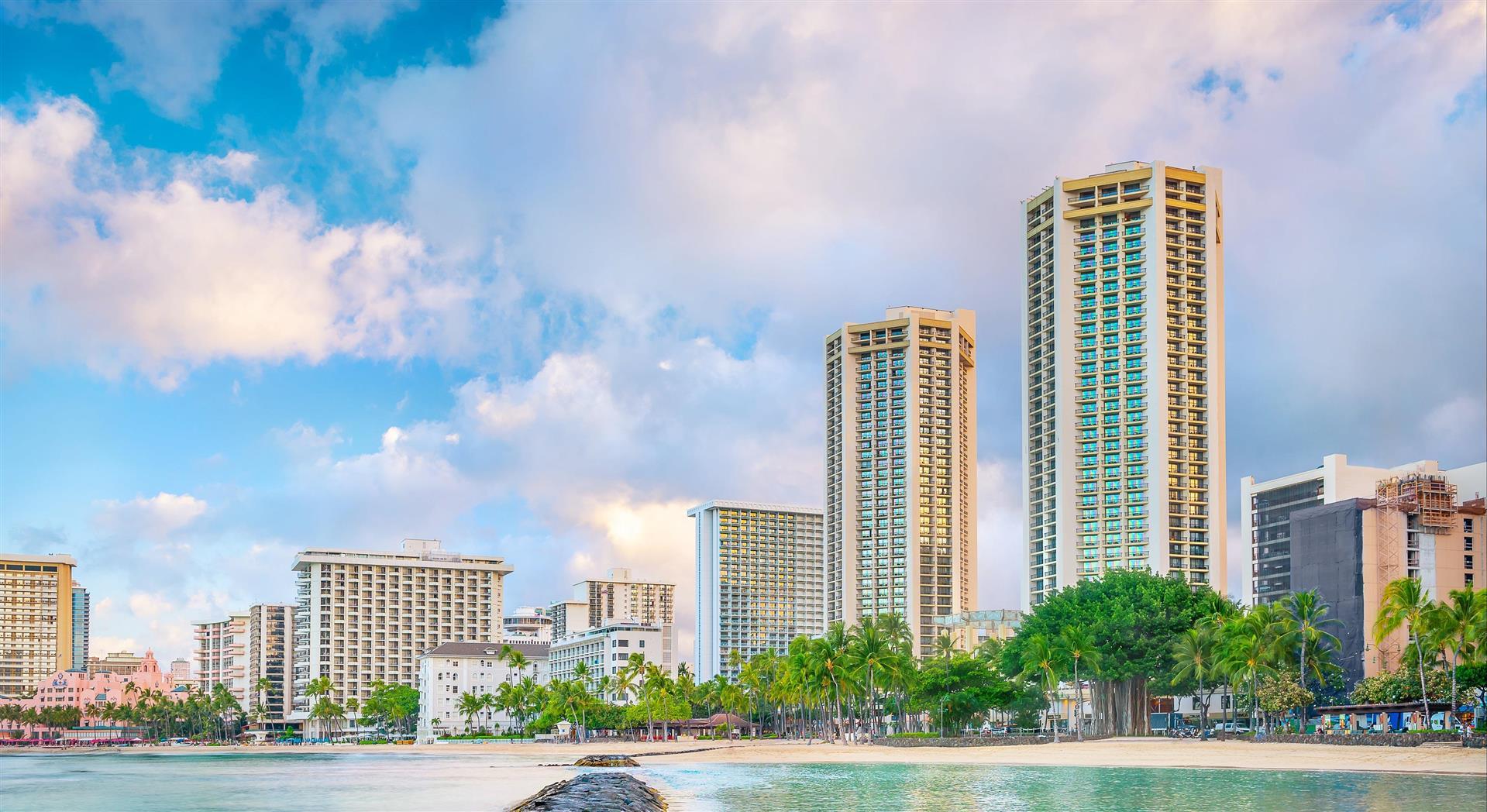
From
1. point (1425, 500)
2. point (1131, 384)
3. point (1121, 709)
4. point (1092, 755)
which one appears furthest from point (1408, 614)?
point (1131, 384)

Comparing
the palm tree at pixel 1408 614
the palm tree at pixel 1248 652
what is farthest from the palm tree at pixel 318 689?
the palm tree at pixel 1408 614

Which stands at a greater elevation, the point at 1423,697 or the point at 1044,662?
the point at 1044,662

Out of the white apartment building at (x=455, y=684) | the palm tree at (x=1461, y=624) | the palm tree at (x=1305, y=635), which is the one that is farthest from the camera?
the white apartment building at (x=455, y=684)

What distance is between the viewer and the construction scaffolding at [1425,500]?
105562 mm

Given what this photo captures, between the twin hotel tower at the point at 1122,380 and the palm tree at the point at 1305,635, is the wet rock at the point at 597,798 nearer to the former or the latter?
the palm tree at the point at 1305,635

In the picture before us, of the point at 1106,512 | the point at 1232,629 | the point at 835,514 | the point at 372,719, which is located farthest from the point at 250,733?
the point at 1232,629

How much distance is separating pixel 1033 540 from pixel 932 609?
29.6 metres

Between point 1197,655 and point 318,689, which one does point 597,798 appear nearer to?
point 1197,655

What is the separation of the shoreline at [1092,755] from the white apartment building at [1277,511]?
6950cm

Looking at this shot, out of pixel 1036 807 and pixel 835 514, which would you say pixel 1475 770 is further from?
pixel 835 514

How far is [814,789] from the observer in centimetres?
5319

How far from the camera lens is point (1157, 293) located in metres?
133

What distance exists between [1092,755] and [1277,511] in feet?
366

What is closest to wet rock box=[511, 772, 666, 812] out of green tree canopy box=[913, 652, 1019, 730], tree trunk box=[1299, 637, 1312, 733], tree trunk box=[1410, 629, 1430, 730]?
tree trunk box=[1410, 629, 1430, 730]
